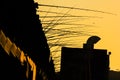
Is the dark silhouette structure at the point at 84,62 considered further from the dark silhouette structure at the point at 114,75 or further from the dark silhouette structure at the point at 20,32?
the dark silhouette structure at the point at 114,75

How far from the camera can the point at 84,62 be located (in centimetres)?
2475

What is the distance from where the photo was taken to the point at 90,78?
2517cm

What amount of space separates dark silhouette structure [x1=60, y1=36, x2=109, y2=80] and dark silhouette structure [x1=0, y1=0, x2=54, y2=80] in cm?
1582

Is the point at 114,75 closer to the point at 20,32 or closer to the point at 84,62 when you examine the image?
the point at 84,62

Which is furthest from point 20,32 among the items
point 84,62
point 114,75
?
point 114,75

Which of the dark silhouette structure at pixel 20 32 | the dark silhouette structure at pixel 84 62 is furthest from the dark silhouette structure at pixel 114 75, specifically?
the dark silhouette structure at pixel 20 32

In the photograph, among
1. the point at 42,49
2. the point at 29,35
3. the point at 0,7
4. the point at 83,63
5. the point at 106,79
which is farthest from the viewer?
the point at 106,79

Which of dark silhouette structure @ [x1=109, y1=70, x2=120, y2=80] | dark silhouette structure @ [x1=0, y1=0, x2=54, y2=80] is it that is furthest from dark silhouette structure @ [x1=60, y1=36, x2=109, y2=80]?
dark silhouette structure @ [x1=109, y1=70, x2=120, y2=80]

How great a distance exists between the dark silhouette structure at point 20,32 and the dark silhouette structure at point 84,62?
51.9 feet

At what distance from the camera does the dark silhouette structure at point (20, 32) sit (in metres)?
5.91

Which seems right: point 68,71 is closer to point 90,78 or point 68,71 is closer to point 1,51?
point 90,78

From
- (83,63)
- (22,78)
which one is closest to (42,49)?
(22,78)

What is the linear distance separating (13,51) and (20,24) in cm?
43

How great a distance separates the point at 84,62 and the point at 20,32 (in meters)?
18.0
